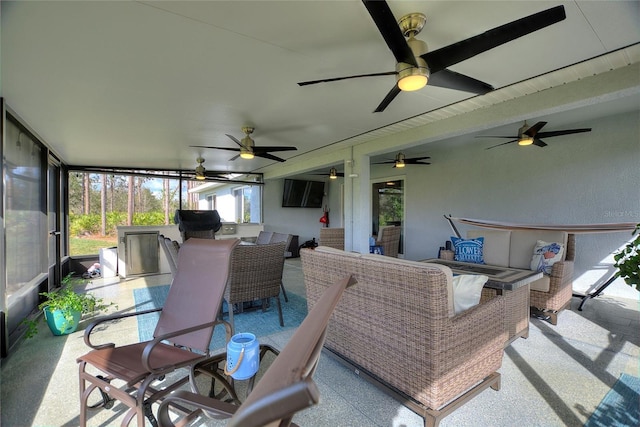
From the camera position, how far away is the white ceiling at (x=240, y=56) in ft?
5.96

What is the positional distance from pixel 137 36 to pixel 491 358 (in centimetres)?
338

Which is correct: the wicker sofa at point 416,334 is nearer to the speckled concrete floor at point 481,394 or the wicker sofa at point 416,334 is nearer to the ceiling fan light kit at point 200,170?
the speckled concrete floor at point 481,394

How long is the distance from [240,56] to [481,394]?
313cm

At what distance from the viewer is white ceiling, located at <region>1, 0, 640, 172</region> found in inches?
71.5

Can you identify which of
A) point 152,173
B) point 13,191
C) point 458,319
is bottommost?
point 458,319

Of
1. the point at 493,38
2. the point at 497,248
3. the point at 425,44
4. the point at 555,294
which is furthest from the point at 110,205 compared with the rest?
the point at 555,294

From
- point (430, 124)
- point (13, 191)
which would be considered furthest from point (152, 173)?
point (430, 124)

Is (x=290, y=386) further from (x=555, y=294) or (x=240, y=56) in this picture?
(x=555, y=294)

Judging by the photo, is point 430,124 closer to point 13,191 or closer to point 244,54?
point 244,54

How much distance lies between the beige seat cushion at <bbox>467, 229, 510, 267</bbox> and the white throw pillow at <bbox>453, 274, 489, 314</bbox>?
8.46ft

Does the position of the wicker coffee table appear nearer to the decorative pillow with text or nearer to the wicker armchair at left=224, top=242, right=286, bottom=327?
the decorative pillow with text

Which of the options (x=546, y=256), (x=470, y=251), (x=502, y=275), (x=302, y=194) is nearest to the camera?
(x=502, y=275)

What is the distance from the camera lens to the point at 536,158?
16.7 ft

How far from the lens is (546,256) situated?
138 inches
